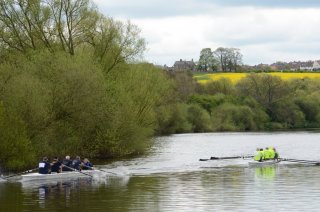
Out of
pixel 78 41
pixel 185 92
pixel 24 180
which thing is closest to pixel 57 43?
pixel 78 41

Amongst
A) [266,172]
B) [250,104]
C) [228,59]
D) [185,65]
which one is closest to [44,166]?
[266,172]

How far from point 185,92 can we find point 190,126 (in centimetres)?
1451

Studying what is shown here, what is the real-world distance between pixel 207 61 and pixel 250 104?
167 ft

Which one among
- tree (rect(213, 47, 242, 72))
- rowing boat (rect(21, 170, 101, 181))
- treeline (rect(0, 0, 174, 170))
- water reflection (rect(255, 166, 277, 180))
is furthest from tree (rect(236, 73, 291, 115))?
rowing boat (rect(21, 170, 101, 181))

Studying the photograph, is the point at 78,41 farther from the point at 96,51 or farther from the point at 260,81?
the point at 260,81

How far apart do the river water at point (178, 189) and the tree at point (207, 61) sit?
117m

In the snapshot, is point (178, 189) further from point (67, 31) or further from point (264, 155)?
point (67, 31)

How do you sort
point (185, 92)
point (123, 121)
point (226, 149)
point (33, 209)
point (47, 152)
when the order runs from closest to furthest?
point (33, 209) → point (47, 152) → point (123, 121) → point (226, 149) → point (185, 92)

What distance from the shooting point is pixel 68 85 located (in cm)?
4116

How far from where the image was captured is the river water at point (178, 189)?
24250mm

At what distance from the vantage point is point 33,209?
2388 cm

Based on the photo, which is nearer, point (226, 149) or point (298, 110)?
point (226, 149)

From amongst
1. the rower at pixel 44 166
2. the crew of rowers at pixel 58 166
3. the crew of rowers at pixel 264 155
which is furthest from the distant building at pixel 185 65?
the rower at pixel 44 166

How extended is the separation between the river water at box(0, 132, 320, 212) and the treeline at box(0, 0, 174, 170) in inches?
137
